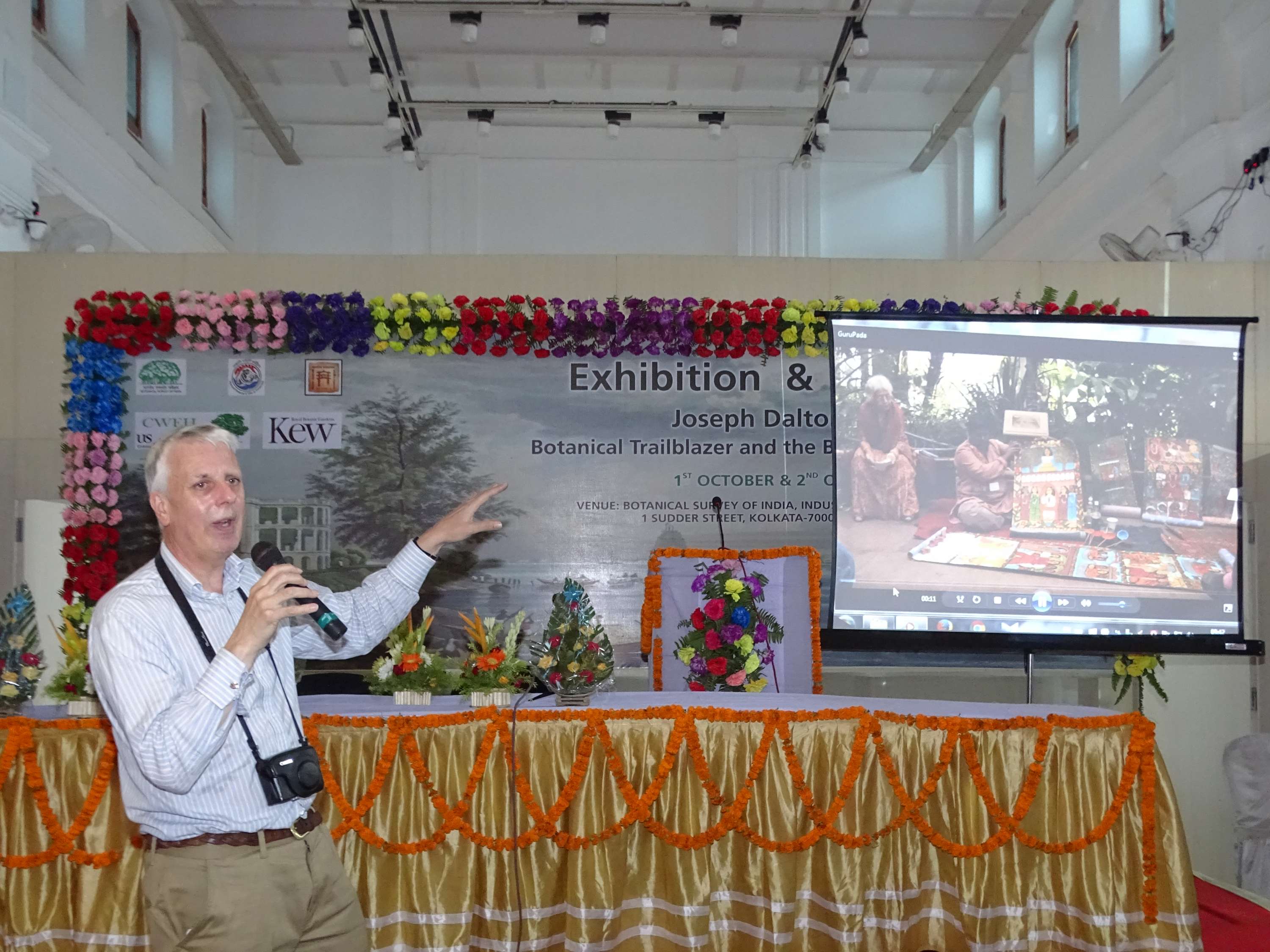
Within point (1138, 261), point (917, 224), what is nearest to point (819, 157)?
point (917, 224)

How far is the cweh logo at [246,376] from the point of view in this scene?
5.95 m

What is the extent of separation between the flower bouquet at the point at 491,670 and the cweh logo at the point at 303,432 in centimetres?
273

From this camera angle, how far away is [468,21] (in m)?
8.28

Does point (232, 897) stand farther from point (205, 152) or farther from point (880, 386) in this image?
point (205, 152)

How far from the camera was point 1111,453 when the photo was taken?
447 cm

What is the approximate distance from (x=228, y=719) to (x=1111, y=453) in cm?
382

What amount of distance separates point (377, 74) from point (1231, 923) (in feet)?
26.0

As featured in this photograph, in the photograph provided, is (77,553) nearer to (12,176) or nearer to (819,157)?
(12,176)

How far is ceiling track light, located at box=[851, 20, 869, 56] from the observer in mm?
8141

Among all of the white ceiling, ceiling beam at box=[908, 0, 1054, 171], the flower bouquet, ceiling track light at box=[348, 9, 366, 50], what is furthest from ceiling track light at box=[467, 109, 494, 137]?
the flower bouquet

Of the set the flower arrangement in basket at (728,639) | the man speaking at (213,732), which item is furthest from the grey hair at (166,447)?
the flower arrangement in basket at (728,639)

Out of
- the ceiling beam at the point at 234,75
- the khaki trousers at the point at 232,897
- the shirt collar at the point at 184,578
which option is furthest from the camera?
the ceiling beam at the point at 234,75

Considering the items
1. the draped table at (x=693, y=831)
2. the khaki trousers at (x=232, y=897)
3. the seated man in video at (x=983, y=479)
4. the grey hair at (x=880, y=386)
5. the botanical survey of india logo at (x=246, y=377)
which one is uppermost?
the botanical survey of india logo at (x=246, y=377)

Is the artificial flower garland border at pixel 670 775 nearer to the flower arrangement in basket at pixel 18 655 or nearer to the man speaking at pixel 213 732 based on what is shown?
the flower arrangement in basket at pixel 18 655
